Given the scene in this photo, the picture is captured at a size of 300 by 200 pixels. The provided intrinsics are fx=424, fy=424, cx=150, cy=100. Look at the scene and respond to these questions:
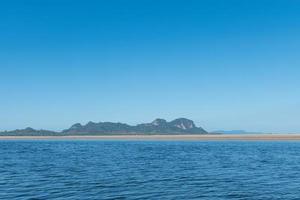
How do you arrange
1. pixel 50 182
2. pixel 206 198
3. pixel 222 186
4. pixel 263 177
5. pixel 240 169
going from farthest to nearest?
1. pixel 240 169
2. pixel 263 177
3. pixel 50 182
4. pixel 222 186
5. pixel 206 198

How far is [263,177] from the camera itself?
40.9 meters

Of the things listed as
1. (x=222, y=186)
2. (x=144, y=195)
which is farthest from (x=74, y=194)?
(x=222, y=186)

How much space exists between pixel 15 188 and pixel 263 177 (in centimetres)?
2280

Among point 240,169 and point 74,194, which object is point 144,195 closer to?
point 74,194

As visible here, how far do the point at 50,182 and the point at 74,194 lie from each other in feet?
21.9

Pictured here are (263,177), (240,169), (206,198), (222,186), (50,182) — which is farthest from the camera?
(240,169)

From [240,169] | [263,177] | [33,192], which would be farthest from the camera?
[240,169]

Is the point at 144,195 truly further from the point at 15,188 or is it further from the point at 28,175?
the point at 28,175

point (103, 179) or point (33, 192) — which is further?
point (103, 179)

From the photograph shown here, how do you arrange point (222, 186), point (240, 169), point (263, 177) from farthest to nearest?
1. point (240, 169)
2. point (263, 177)
3. point (222, 186)

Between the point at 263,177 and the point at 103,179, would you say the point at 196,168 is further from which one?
the point at 103,179

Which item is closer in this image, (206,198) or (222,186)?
(206,198)

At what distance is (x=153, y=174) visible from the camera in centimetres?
4291

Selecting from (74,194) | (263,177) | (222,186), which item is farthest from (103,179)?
(263,177)
